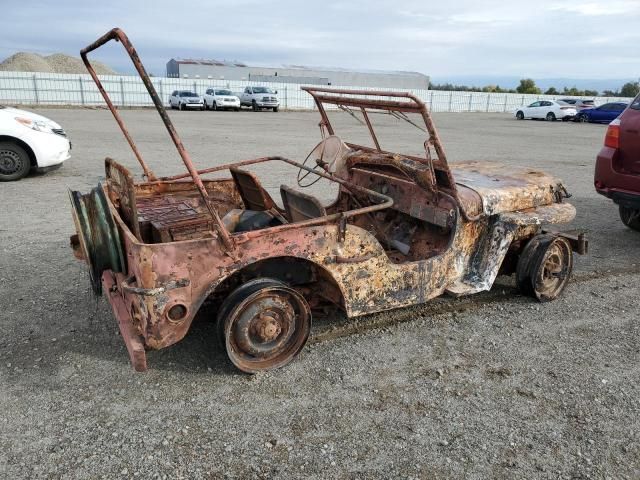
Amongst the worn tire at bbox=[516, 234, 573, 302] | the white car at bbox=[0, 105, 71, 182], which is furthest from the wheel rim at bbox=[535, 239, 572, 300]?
the white car at bbox=[0, 105, 71, 182]

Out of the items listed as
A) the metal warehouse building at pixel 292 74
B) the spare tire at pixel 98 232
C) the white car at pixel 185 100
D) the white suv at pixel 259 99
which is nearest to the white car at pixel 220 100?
the white car at pixel 185 100

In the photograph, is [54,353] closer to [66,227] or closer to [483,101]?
[66,227]

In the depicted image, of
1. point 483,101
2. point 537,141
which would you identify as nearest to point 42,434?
point 537,141

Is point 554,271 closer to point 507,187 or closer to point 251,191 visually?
point 507,187

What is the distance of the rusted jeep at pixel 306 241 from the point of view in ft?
9.88

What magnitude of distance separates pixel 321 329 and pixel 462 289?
1099 mm

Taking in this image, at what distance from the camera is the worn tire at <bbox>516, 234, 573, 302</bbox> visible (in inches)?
170

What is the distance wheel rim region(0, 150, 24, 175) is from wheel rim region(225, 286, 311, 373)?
25.1 ft

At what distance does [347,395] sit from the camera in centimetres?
318

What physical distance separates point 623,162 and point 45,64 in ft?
225

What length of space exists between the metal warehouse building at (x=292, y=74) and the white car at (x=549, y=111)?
2633 centimetres

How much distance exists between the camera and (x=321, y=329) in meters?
3.97

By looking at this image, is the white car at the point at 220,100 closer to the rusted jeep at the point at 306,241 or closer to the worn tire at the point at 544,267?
the rusted jeep at the point at 306,241

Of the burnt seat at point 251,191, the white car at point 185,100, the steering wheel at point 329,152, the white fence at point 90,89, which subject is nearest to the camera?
the burnt seat at point 251,191
